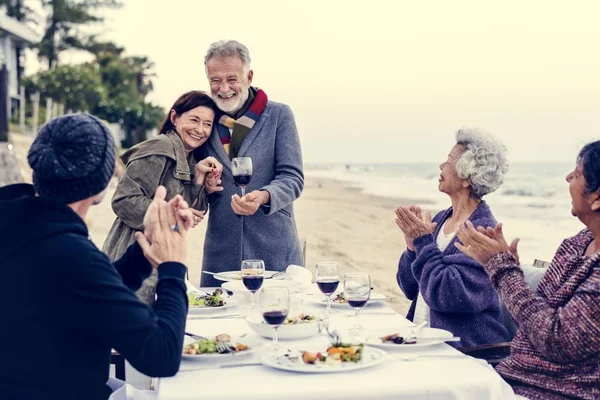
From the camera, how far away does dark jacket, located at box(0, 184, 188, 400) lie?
1.72 meters

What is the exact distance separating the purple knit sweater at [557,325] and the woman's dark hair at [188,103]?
187 centimetres

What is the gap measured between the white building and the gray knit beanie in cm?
2971

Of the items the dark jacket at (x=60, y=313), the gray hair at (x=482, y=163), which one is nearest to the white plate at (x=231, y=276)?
the gray hair at (x=482, y=163)

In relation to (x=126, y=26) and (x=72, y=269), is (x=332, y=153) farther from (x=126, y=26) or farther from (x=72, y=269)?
(x=72, y=269)

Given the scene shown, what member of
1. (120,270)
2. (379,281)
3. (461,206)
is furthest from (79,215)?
(379,281)

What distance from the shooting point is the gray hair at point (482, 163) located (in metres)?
3.25

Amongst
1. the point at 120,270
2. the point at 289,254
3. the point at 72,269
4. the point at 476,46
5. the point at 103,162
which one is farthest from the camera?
the point at 476,46

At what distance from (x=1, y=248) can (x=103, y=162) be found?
0.33 m

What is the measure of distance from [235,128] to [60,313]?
229 centimetres

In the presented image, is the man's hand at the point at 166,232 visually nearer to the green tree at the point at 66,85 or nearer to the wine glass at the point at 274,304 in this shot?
the wine glass at the point at 274,304

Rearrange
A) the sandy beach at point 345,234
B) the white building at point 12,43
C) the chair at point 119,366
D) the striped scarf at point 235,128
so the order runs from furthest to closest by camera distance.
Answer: the white building at point 12,43
the sandy beach at point 345,234
the striped scarf at point 235,128
the chair at point 119,366

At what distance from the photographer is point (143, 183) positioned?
11.2 ft

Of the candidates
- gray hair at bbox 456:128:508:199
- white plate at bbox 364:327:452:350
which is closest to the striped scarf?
gray hair at bbox 456:128:508:199

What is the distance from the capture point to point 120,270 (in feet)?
7.76
